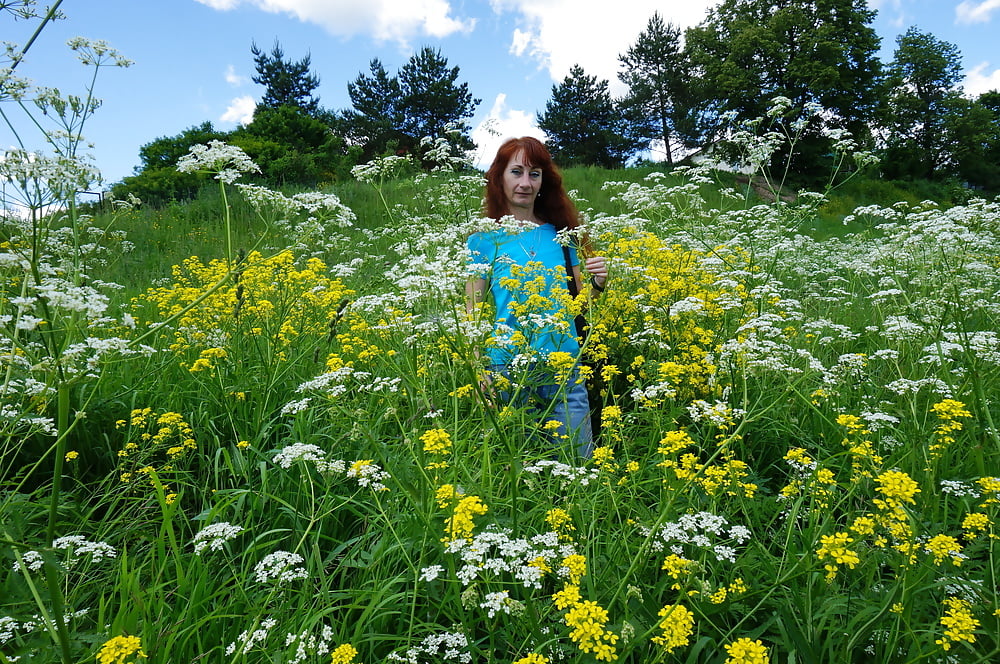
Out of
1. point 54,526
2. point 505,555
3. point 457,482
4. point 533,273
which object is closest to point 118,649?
Result: point 54,526

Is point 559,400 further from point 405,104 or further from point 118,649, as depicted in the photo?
point 405,104

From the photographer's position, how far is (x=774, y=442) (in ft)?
9.96

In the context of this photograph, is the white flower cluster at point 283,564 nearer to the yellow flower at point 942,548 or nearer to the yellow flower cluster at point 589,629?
the yellow flower cluster at point 589,629

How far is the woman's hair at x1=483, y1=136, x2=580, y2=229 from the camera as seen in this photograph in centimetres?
457

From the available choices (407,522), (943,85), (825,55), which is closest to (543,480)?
(407,522)

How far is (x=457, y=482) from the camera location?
2156mm

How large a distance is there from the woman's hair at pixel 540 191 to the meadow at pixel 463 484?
2.46 ft

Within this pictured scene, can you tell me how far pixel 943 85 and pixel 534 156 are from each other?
158 feet

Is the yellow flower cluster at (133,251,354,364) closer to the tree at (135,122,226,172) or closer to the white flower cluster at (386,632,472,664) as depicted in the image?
the white flower cluster at (386,632,472,664)

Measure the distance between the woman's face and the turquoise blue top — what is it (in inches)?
10.7

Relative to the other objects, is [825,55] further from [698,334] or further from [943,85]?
[698,334]

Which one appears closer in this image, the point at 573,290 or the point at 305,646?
the point at 305,646

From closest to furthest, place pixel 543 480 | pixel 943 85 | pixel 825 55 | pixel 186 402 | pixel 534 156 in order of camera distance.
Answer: pixel 543 480, pixel 186 402, pixel 534 156, pixel 825 55, pixel 943 85

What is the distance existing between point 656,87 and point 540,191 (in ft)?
146
